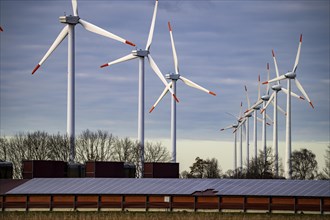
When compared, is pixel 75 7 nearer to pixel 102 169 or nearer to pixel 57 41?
pixel 57 41

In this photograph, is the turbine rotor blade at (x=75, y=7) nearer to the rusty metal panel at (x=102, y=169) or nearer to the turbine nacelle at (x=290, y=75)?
the rusty metal panel at (x=102, y=169)

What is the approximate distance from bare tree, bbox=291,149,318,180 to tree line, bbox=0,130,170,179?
40.4 meters

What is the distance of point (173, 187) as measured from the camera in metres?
88.2

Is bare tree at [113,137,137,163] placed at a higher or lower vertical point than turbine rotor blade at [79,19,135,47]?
lower

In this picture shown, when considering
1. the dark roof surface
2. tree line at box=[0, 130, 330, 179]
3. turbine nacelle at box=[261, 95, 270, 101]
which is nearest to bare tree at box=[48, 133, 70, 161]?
tree line at box=[0, 130, 330, 179]

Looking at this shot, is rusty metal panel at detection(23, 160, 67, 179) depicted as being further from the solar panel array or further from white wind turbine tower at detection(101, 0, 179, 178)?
white wind turbine tower at detection(101, 0, 179, 178)

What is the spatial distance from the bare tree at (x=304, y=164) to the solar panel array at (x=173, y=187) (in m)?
82.2

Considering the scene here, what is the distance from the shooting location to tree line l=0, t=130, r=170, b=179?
444ft

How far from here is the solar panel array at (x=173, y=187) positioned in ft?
278

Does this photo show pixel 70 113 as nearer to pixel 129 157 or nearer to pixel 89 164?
pixel 89 164

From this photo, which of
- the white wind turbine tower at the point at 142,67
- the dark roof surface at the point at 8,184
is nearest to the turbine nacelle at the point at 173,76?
the white wind turbine tower at the point at 142,67

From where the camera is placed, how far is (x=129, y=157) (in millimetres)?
144125

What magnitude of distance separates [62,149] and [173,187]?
1956 inches

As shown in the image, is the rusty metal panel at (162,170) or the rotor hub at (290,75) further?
the rotor hub at (290,75)
